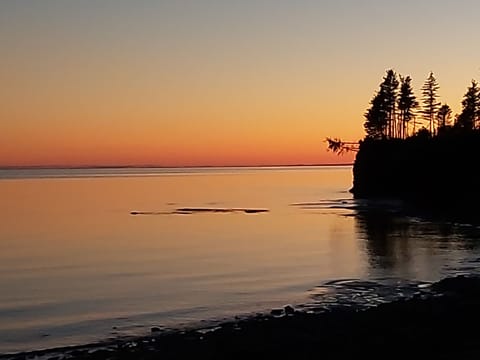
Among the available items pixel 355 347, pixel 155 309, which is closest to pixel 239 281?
pixel 155 309

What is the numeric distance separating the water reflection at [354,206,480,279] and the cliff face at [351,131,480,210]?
16.8 metres

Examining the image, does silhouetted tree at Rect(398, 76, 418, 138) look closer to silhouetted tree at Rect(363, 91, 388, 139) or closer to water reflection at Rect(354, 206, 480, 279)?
silhouetted tree at Rect(363, 91, 388, 139)

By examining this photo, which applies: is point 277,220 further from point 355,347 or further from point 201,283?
point 355,347

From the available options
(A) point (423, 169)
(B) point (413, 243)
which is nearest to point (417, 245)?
(B) point (413, 243)

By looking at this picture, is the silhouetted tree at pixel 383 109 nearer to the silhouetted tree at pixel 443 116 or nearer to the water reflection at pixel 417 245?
the silhouetted tree at pixel 443 116

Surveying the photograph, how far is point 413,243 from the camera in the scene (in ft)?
129

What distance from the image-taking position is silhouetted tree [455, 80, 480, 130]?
108m

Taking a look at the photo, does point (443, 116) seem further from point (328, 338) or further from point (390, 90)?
point (328, 338)

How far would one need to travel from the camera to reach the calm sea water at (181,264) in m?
20.4

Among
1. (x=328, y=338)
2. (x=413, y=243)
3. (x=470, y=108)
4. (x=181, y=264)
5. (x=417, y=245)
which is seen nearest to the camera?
(x=328, y=338)

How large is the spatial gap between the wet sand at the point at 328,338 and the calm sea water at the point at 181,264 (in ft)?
6.80

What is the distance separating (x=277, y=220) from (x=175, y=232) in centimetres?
1317

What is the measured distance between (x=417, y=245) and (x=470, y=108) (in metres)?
Answer: 79.1

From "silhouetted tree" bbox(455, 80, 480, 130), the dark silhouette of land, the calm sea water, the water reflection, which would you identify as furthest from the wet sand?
"silhouetted tree" bbox(455, 80, 480, 130)
